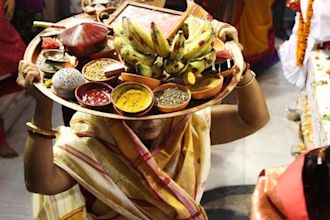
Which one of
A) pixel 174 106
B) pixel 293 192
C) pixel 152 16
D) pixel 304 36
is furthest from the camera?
pixel 304 36

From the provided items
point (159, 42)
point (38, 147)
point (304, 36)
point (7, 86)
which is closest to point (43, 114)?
point (38, 147)

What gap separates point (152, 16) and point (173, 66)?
0.24 m

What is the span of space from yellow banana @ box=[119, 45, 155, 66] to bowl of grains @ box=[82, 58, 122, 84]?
0.13ft

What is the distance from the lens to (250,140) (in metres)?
3.03

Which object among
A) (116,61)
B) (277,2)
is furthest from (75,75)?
(277,2)

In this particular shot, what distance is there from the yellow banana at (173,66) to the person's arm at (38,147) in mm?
300

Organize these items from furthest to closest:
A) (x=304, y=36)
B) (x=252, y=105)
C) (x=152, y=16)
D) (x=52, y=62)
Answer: (x=304, y=36), (x=252, y=105), (x=152, y=16), (x=52, y=62)

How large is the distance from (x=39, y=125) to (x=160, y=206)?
1.48 feet

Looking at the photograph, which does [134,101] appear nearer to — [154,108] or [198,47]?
[154,108]

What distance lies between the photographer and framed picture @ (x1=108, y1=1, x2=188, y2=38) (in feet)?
4.71

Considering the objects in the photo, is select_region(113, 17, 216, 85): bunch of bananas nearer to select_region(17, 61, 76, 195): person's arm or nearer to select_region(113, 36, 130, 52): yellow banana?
select_region(113, 36, 130, 52): yellow banana

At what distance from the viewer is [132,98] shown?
1.26 m

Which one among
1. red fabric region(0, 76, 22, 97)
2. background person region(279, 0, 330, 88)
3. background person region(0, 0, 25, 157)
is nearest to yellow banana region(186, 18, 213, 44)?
background person region(279, 0, 330, 88)

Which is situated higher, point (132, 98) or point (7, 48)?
point (132, 98)
